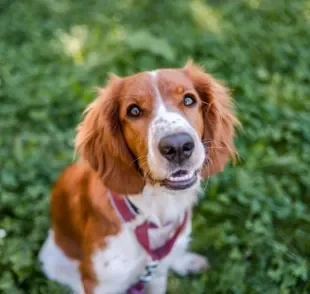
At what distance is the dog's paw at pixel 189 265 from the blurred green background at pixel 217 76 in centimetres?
6

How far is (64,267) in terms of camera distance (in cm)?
384

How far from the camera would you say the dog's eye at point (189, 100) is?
10.1ft

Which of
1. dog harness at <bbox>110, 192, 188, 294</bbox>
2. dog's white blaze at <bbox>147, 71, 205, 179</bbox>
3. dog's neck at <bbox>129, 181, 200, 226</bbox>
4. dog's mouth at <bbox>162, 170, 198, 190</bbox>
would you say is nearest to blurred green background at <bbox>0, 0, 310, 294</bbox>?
dog harness at <bbox>110, 192, 188, 294</bbox>

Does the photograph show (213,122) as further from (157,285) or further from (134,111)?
(157,285)

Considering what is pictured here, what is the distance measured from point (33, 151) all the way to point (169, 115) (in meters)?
1.99

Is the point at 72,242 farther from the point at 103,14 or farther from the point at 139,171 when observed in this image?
the point at 103,14

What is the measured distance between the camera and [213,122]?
3.25 meters

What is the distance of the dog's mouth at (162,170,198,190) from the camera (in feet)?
9.62

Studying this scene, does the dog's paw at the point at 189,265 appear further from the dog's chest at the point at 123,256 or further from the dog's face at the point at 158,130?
the dog's face at the point at 158,130

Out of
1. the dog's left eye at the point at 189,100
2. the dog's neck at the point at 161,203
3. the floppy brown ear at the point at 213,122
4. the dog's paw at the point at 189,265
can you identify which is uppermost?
the dog's left eye at the point at 189,100

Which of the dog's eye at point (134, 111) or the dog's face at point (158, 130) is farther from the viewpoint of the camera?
the dog's eye at point (134, 111)

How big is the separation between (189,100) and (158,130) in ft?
1.13

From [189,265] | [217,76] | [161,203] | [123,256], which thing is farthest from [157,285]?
[217,76]

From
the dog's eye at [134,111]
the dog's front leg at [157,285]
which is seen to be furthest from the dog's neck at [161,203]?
the dog's front leg at [157,285]
